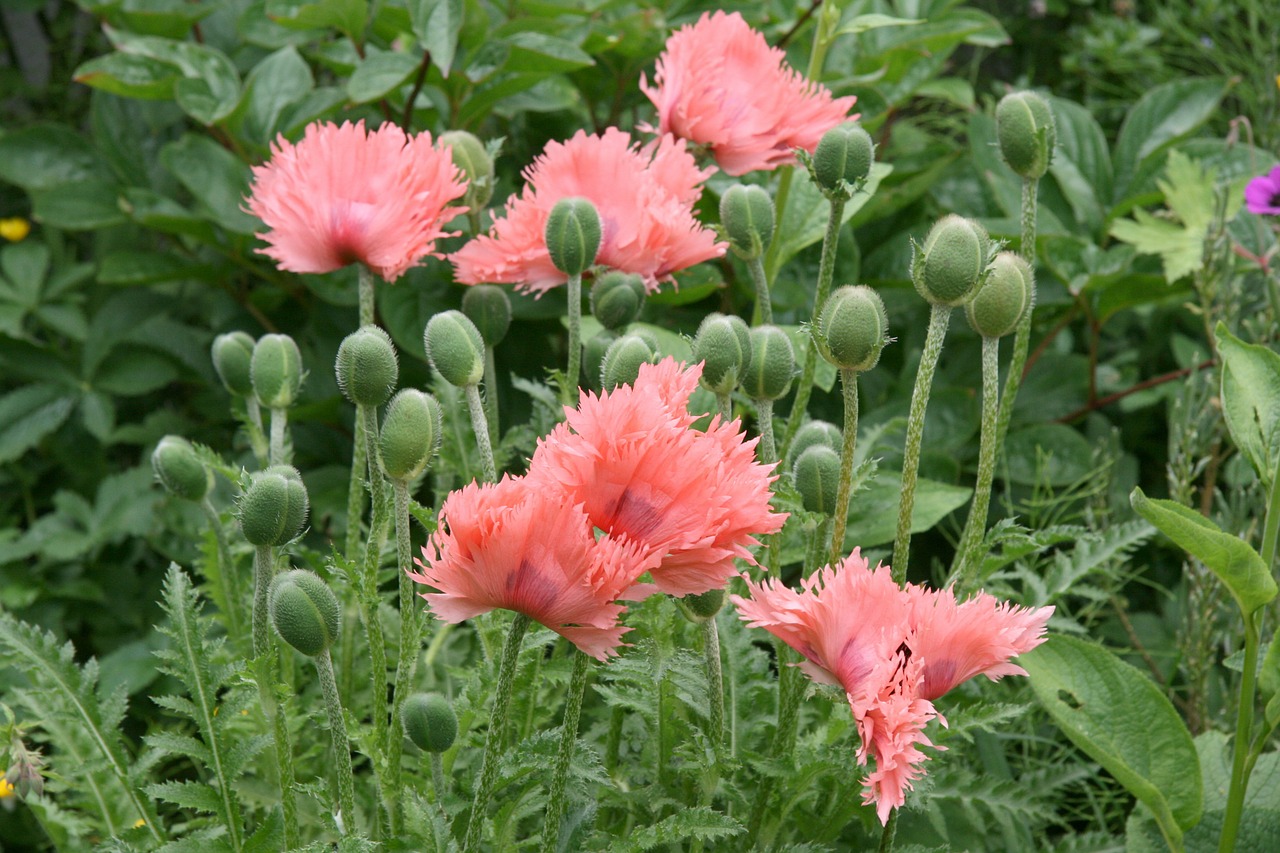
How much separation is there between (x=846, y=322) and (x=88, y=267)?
161 centimetres

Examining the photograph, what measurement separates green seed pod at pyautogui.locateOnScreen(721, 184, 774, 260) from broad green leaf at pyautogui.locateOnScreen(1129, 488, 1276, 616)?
0.36 meters

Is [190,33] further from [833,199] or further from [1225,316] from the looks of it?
[1225,316]

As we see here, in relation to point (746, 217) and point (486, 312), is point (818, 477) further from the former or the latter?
point (486, 312)

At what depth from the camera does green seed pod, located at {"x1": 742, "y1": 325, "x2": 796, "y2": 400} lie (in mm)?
879

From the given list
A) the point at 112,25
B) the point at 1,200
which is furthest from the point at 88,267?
the point at 1,200

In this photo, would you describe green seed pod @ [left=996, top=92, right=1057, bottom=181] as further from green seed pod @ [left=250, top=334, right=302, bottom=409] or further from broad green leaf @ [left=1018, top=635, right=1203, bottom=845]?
green seed pod @ [left=250, top=334, right=302, bottom=409]

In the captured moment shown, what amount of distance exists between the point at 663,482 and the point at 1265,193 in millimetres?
1177

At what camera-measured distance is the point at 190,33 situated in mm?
1938

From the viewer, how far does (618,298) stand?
99cm

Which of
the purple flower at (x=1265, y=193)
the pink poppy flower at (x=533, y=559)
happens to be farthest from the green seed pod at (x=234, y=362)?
the purple flower at (x=1265, y=193)

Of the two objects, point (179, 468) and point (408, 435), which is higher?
point (408, 435)

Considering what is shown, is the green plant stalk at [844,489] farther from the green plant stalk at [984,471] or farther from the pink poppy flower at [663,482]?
the pink poppy flower at [663,482]

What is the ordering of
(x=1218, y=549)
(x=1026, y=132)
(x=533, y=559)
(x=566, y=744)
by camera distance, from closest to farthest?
(x=533, y=559)
(x=566, y=744)
(x=1218, y=549)
(x=1026, y=132)

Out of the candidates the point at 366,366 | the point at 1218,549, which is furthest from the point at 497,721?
the point at 1218,549
